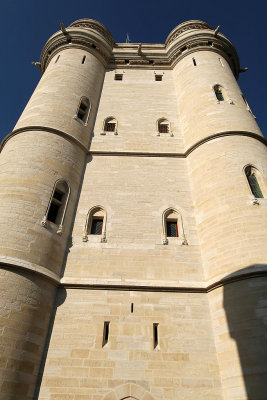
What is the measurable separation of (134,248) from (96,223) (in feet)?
A: 5.54

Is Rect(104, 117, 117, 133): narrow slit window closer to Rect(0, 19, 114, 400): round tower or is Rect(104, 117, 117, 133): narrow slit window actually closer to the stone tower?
the stone tower

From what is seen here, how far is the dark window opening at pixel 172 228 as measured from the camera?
923cm

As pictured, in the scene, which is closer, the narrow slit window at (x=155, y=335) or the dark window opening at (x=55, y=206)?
the narrow slit window at (x=155, y=335)

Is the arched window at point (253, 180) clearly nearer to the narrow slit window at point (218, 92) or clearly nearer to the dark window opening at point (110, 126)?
the narrow slit window at point (218, 92)

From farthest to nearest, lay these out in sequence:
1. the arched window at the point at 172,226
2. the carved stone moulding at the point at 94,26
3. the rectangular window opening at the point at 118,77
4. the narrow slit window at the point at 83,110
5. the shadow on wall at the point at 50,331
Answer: the carved stone moulding at the point at 94,26, the rectangular window opening at the point at 118,77, the narrow slit window at the point at 83,110, the arched window at the point at 172,226, the shadow on wall at the point at 50,331

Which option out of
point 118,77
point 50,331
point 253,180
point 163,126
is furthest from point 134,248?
point 118,77

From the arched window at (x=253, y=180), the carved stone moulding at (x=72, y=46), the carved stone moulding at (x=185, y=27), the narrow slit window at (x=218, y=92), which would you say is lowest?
the arched window at (x=253, y=180)

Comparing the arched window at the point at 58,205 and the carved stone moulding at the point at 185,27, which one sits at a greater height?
the carved stone moulding at the point at 185,27

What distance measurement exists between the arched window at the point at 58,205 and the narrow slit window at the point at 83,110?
399 cm

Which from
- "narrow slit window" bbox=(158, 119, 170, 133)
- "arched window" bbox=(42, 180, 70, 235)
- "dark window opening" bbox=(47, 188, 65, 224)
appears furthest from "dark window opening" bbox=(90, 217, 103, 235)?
"narrow slit window" bbox=(158, 119, 170, 133)

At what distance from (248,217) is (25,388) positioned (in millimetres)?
6803

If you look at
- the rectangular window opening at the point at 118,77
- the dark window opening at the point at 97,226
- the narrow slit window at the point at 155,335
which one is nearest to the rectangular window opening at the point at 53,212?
the dark window opening at the point at 97,226

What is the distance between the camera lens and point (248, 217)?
8.08 m

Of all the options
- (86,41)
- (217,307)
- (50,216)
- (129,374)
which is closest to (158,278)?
(217,307)
